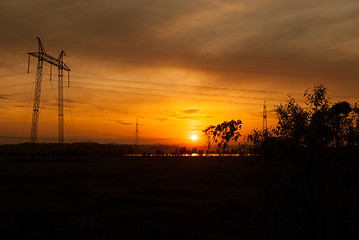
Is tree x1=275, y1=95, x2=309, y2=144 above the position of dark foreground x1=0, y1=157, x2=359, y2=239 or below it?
above

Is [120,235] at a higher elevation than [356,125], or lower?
lower

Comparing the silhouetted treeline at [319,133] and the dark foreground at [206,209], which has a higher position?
the silhouetted treeline at [319,133]

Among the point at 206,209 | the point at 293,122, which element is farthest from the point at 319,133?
the point at 206,209


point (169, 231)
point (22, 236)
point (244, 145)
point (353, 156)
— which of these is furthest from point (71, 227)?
point (353, 156)

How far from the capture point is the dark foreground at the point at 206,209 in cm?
1362

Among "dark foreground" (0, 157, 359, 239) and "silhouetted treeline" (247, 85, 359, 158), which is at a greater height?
"silhouetted treeline" (247, 85, 359, 158)

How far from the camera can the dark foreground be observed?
13617 mm

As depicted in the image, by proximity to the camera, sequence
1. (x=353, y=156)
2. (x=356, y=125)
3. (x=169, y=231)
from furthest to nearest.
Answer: (x=169, y=231), (x=356, y=125), (x=353, y=156)

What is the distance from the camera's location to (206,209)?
87.6ft

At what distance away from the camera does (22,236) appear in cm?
1867

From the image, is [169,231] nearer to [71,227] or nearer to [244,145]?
[71,227]

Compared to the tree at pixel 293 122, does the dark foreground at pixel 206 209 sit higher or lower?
lower

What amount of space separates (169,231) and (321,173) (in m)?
11.5

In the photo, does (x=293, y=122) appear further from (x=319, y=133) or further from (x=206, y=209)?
(x=206, y=209)
